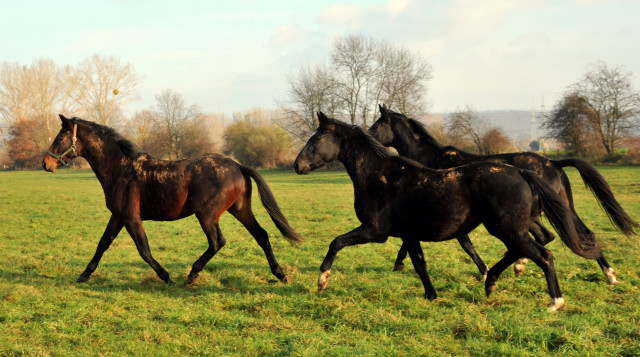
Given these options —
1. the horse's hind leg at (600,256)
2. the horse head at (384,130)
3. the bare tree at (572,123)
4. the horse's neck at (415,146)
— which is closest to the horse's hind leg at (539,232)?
the horse's hind leg at (600,256)

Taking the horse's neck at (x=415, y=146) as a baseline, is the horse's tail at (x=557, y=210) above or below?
below

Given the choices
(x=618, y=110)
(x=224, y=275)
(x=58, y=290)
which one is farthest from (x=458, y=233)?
(x=618, y=110)

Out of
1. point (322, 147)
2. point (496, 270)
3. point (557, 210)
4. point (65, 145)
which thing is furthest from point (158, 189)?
point (557, 210)

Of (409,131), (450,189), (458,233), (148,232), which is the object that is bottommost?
(148,232)

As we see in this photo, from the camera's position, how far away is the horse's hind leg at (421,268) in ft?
17.7

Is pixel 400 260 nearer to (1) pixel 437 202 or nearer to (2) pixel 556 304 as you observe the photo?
(1) pixel 437 202

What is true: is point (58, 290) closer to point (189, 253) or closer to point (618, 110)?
point (189, 253)

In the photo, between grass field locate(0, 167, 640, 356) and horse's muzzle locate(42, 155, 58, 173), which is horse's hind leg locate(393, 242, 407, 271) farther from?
horse's muzzle locate(42, 155, 58, 173)

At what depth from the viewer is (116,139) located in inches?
265

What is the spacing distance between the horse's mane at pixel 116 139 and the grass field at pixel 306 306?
179 cm

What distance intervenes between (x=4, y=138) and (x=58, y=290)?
70220mm

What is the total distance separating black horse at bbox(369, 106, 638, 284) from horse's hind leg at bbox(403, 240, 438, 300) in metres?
1.22

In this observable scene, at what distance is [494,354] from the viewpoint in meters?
3.69

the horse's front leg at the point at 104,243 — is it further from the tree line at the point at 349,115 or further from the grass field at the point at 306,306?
the tree line at the point at 349,115
